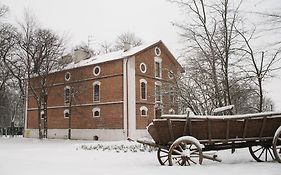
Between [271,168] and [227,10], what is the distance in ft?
31.4

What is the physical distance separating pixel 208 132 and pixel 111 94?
22746 millimetres

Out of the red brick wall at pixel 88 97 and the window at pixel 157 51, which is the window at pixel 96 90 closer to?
the red brick wall at pixel 88 97

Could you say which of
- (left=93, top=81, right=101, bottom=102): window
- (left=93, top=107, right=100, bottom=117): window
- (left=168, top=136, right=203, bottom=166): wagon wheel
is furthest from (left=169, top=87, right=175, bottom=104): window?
(left=93, top=81, right=101, bottom=102): window

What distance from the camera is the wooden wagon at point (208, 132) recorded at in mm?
8523

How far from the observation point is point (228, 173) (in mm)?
7324

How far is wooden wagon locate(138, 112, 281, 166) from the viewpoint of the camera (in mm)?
8523

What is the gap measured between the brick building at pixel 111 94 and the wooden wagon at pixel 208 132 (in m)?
18.4

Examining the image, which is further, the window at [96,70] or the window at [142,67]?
the window at [96,70]

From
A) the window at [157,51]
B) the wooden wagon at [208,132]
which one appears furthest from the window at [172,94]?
the window at [157,51]

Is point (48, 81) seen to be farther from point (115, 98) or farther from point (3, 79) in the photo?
point (115, 98)

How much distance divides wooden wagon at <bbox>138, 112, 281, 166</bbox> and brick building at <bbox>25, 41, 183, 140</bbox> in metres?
18.4

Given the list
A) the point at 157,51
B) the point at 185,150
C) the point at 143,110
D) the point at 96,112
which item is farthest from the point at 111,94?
the point at 185,150

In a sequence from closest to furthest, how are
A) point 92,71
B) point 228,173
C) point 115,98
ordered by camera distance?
point 228,173, point 115,98, point 92,71

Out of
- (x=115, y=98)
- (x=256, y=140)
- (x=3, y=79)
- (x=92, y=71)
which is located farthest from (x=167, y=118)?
(x=3, y=79)
